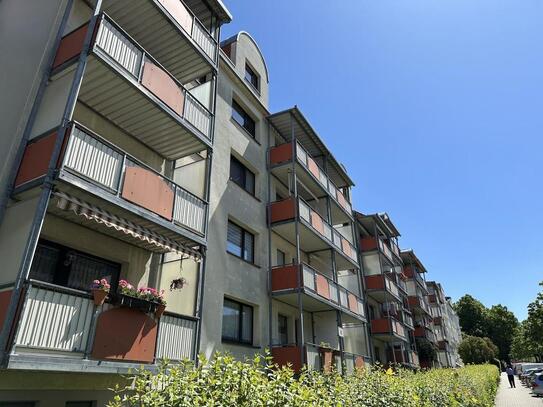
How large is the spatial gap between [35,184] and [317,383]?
6280 mm

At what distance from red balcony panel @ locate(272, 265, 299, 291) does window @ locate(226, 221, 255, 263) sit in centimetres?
116

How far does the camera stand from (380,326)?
2670 centimetres

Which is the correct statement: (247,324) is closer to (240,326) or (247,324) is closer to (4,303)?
(240,326)

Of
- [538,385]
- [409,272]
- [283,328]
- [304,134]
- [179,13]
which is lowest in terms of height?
[538,385]

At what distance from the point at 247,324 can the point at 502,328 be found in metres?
90.2

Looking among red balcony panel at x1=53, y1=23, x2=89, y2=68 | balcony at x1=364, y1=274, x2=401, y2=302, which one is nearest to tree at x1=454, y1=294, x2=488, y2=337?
balcony at x1=364, y1=274, x2=401, y2=302

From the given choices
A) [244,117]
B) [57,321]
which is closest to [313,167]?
[244,117]

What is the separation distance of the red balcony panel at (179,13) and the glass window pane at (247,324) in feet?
32.5

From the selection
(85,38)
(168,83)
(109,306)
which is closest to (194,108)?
(168,83)

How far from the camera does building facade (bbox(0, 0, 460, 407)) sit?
7.40 meters

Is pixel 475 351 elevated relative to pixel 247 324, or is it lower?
elevated

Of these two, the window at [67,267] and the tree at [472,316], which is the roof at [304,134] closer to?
the window at [67,267]

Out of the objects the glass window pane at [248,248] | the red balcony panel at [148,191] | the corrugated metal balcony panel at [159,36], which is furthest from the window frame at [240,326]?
the corrugated metal balcony panel at [159,36]

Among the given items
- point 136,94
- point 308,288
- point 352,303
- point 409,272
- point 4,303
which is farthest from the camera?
point 409,272
